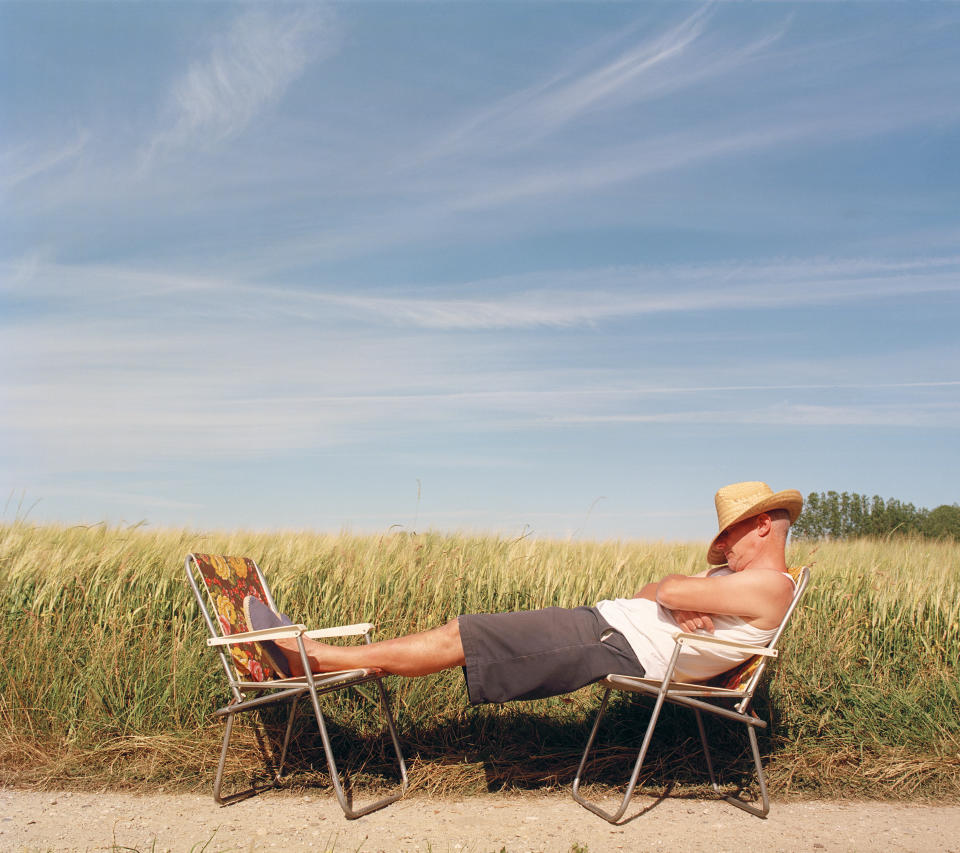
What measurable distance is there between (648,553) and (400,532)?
1607 mm

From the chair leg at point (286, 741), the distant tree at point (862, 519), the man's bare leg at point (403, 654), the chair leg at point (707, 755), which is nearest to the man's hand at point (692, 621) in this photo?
the chair leg at point (707, 755)

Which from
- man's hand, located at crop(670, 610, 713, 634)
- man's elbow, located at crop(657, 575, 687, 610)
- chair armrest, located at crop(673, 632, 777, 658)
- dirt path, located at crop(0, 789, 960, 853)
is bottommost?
dirt path, located at crop(0, 789, 960, 853)

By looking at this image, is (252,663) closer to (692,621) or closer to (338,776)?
(338,776)

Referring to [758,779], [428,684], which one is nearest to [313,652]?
[428,684]

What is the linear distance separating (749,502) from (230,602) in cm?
215

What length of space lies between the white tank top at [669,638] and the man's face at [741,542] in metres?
0.19

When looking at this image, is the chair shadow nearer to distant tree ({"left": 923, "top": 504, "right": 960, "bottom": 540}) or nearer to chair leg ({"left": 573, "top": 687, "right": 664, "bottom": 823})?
chair leg ({"left": 573, "top": 687, "right": 664, "bottom": 823})

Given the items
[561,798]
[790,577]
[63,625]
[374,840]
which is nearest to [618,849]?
[561,798]

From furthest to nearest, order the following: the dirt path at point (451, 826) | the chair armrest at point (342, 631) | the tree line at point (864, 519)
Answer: the tree line at point (864, 519), the chair armrest at point (342, 631), the dirt path at point (451, 826)

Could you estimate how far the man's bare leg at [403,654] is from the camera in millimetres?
3117

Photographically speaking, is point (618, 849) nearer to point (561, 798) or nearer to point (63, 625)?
point (561, 798)

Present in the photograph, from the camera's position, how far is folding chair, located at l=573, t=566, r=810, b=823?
2.99m

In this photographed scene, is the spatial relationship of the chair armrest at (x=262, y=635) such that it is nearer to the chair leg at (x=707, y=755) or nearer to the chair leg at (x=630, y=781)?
the chair leg at (x=630, y=781)

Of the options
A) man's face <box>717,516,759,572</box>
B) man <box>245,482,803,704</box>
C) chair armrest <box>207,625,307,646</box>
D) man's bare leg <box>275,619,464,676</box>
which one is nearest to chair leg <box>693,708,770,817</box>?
man <box>245,482,803,704</box>
